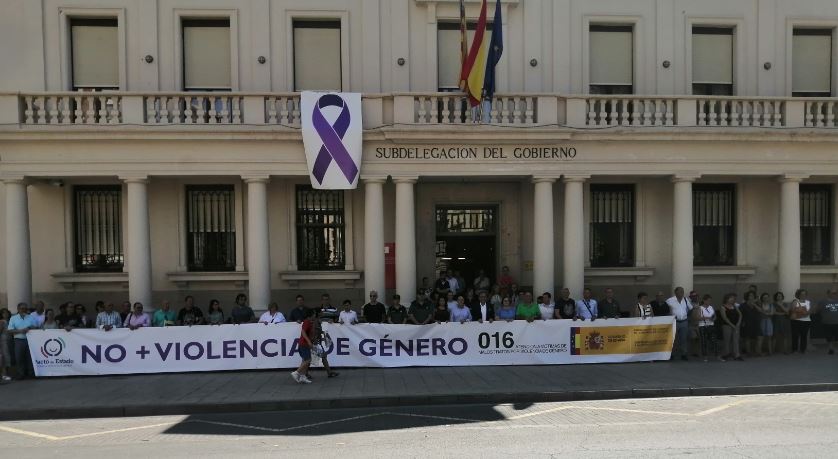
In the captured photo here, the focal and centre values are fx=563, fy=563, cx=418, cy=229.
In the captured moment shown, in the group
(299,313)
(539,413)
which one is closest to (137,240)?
(299,313)

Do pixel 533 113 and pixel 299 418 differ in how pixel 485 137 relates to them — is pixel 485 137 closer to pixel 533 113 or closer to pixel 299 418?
pixel 533 113

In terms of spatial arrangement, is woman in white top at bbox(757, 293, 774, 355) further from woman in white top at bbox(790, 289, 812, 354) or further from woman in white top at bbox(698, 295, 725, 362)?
woman in white top at bbox(698, 295, 725, 362)

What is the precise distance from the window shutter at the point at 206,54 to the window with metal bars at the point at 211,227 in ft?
9.19

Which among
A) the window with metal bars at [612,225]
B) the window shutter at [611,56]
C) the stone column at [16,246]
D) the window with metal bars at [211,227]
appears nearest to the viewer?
the stone column at [16,246]

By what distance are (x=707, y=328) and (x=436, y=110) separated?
8.12m

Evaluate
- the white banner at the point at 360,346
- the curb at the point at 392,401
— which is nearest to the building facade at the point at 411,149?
the white banner at the point at 360,346

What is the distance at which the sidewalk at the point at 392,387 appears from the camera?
9406mm

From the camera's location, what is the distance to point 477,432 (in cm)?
789

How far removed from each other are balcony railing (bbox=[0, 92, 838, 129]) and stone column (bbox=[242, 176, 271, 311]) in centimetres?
156

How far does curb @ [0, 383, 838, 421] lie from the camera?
30.3ft

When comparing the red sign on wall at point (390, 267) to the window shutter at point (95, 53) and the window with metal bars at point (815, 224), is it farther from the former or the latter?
the window with metal bars at point (815, 224)

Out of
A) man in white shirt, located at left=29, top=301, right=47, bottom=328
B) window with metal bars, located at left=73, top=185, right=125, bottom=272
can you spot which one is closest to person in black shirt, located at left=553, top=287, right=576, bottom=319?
man in white shirt, located at left=29, top=301, right=47, bottom=328

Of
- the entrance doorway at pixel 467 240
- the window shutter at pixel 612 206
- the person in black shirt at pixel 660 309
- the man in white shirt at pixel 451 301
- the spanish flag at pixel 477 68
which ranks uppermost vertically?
the spanish flag at pixel 477 68

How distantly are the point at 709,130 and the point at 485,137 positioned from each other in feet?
18.6
